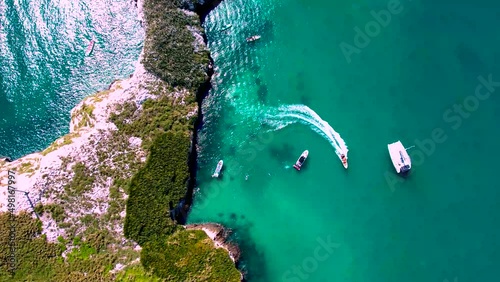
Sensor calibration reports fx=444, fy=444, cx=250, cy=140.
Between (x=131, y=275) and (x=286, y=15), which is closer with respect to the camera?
(x=131, y=275)

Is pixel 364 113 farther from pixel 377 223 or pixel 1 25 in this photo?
pixel 1 25

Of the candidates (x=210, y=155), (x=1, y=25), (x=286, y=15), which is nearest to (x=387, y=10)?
(x=286, y=15)

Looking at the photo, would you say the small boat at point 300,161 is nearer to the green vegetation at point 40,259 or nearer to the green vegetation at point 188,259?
the green vegetation at point 188,259

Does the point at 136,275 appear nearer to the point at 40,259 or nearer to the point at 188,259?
the point at 188,259

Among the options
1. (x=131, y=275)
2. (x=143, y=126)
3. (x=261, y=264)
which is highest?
(x=143, y=126)

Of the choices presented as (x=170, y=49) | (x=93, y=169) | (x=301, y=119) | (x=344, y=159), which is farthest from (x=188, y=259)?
(x=170, y=49)
